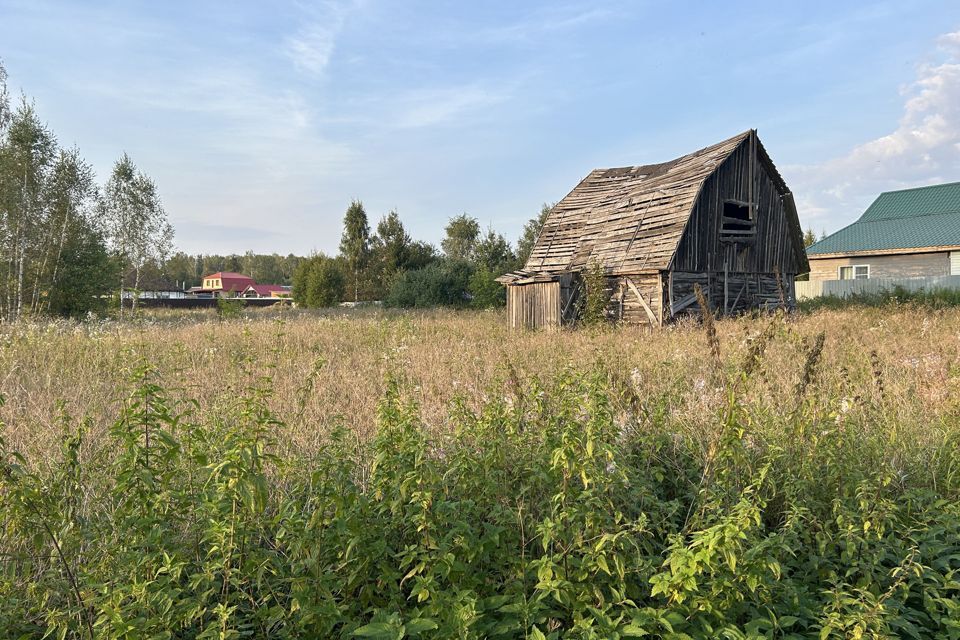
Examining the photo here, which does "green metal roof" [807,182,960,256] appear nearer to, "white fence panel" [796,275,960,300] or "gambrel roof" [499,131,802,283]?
"white fence panel" [796,275,960,300]

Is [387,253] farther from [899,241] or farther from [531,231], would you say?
[899,241]

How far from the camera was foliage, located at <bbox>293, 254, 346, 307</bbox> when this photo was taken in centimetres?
4469

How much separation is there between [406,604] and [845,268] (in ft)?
113

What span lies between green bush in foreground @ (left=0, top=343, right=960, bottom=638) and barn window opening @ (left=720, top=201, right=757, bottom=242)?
1585 cm

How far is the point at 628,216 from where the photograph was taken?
18156mm

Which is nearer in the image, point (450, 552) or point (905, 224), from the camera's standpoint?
point (450, 552)

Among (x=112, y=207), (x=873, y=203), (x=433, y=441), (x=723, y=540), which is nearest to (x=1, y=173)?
(x=112, y=207)

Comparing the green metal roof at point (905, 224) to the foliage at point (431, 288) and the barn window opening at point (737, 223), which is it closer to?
the barn window opening at point (737, 223)

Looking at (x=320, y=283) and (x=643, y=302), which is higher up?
(x=320, y=283)

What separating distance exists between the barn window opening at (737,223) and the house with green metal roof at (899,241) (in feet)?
44.9

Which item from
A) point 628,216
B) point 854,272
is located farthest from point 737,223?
point 854,272

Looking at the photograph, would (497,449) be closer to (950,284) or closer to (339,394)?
(339,394)

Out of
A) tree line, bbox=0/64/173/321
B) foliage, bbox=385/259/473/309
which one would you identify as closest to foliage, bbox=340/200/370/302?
foliage, bbox=385/259/473/309

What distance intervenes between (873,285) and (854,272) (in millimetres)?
2724
